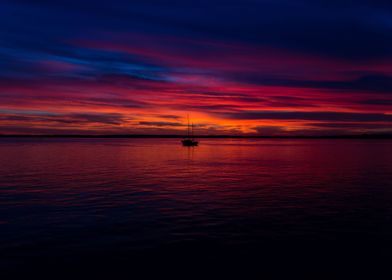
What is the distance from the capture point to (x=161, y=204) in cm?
2948

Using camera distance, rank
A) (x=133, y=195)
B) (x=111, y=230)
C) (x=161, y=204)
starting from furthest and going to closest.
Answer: (x=133, y=195) → (x=161, y=204) → (x=111, y=230)

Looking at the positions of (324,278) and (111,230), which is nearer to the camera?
(324,278)

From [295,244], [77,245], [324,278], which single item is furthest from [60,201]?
[324,278]

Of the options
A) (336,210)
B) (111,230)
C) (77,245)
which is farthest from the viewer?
(336,210)

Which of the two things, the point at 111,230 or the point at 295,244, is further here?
the point at 111,230

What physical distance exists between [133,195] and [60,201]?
6.30 metres

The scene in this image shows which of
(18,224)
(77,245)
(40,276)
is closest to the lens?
(40,276)

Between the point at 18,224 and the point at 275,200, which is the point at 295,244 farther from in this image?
the point at 18,224

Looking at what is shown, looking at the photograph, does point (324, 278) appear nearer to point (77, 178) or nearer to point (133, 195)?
point (133, 195)

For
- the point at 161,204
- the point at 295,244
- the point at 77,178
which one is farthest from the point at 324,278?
the point at 77,178

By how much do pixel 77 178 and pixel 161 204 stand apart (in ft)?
68.2

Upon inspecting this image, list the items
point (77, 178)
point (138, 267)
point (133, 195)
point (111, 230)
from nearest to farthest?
point (138, 267)
point (111, 230)
point (133, 195)
point (77, 178)

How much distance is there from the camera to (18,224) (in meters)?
22.5

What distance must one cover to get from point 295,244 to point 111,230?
9.82 meters
